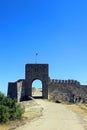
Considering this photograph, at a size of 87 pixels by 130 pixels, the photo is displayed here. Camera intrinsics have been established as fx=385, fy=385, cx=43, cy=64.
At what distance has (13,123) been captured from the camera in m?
21.0

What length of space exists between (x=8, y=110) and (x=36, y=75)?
28.5m

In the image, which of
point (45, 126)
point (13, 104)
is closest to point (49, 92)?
point (13, 104)

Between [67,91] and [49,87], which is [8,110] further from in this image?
[67,91]

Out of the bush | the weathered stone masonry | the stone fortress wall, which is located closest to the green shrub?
the bush

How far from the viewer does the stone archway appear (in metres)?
50.4

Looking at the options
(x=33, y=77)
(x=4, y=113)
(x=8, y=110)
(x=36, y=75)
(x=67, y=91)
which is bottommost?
(x=4, y=113)

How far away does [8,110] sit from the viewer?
2216 cm

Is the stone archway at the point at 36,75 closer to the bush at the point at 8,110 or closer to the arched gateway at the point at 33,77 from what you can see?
the arched gateway at the point at 33,77

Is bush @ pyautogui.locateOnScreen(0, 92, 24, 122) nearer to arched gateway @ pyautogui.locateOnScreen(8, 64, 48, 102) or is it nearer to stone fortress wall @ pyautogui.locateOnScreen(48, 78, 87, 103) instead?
arched gateway @ pyautogui.locateOnScreen(8, 64, 48, 102)

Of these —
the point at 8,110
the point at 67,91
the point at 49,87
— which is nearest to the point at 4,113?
the point at 8,110

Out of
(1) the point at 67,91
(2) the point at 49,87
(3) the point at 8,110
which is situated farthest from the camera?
(1) the point at 67,91

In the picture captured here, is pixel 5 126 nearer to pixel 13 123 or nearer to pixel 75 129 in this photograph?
pixel 13 123

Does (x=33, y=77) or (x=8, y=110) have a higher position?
(x=33, y=77)

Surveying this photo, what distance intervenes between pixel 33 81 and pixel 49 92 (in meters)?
2.59
